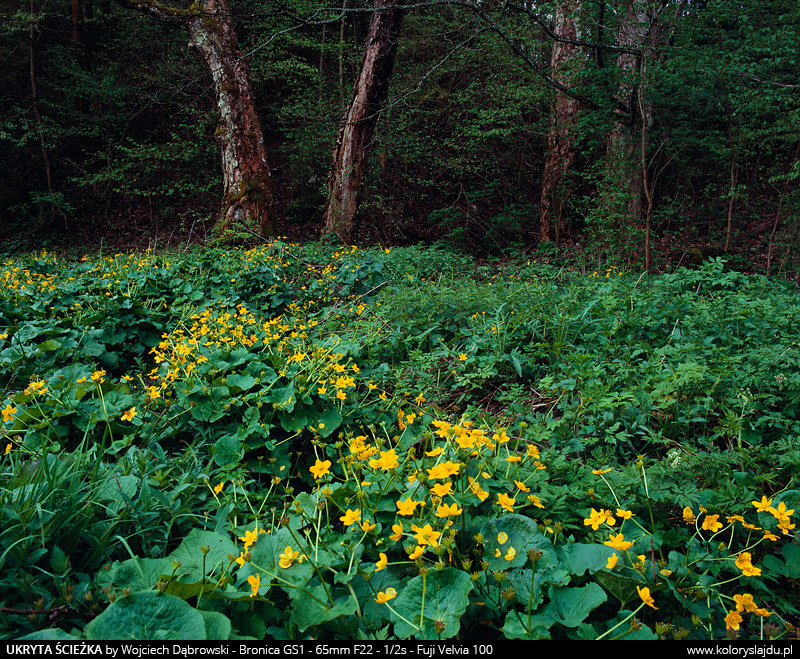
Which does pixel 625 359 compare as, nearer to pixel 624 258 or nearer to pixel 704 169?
pixel 624 258

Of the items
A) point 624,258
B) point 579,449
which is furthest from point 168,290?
point 624,258

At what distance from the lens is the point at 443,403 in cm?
280

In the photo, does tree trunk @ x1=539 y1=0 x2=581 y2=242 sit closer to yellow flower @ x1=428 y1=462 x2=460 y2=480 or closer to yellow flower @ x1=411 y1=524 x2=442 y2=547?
yellow flower @ x1=428 y1=462 x2=460 y2=480

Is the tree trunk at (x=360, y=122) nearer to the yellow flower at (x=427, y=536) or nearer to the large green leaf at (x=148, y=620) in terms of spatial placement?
the yellow flower at (x=427, y=536)

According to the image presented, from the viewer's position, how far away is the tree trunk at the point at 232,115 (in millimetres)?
7973

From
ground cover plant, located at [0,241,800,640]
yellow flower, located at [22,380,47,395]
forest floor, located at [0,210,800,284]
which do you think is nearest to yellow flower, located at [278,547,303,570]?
ground cover plant, located at [0,241,800,640]

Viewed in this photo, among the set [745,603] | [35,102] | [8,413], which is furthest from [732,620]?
[35,102]

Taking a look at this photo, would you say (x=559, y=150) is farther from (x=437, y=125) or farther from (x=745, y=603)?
(x=745, y=603)

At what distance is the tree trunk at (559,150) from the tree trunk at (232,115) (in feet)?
16.7

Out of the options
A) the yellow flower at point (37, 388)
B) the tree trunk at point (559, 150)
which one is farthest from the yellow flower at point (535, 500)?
the tree trunk at point (559, 150)

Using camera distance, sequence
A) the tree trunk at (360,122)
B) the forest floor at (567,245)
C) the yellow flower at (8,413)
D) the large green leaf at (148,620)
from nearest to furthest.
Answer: the large green leaf at (148,620) < the yellow flower at (8,413) < the forest floor at (567,245) < the tree trunk at (360,122)

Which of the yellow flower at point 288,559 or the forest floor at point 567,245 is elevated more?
the forest floor at point 567,245

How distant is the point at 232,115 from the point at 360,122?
220 centimetres

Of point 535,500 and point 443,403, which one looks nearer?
point 535,500
